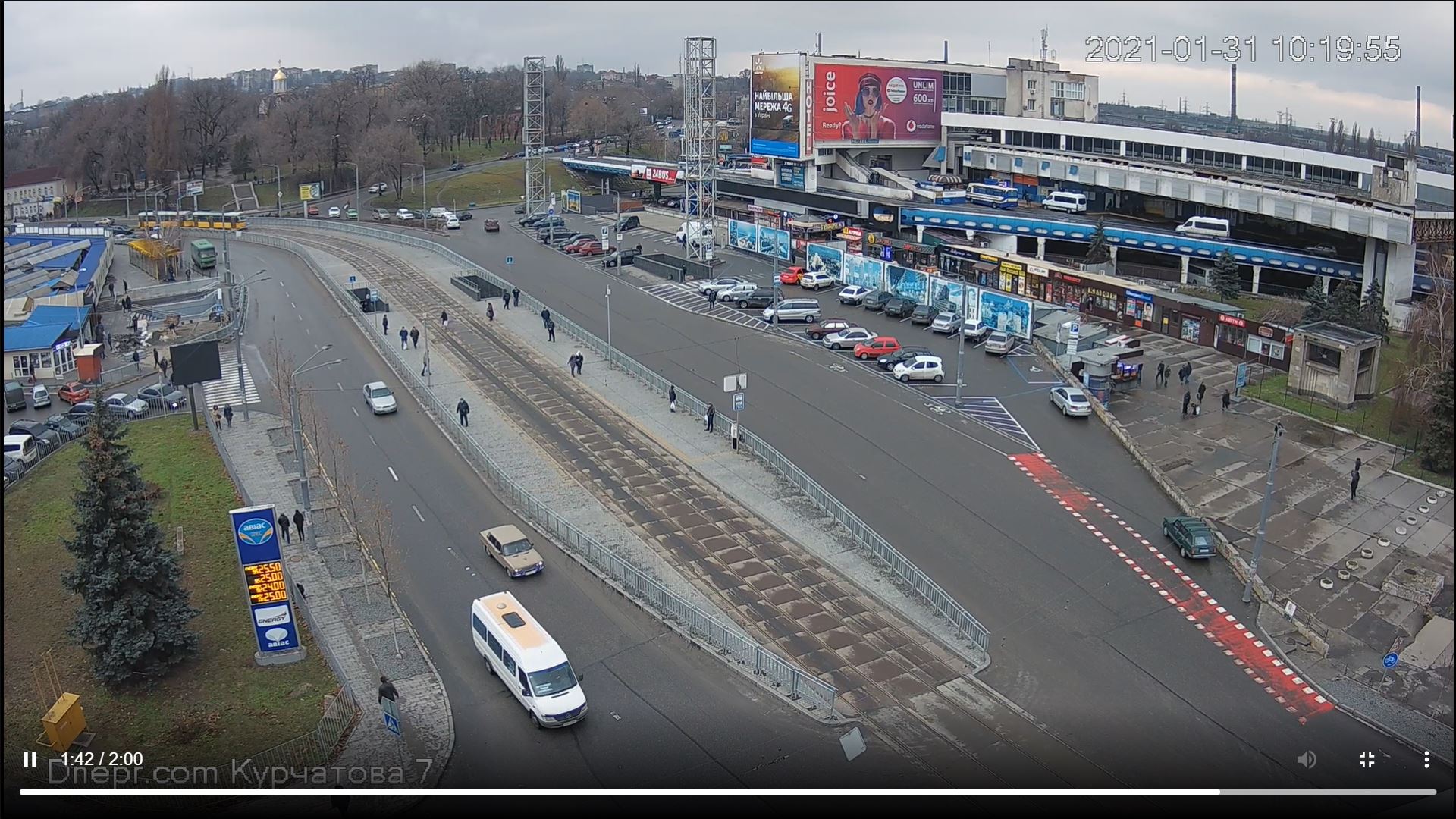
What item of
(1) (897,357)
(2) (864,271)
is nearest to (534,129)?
(2) (864,271)

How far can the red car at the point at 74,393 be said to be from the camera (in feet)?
136

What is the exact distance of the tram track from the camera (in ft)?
61.1

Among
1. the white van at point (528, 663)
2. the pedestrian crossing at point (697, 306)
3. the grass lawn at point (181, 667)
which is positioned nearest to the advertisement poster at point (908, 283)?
the pedestrian crossing at point (697, 306)

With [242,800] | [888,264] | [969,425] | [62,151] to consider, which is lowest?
[242,800]

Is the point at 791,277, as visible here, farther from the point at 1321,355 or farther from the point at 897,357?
the point at 1321,355

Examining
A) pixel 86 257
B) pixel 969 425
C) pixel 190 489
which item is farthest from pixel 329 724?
pixel 86 257

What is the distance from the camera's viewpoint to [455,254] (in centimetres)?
6219

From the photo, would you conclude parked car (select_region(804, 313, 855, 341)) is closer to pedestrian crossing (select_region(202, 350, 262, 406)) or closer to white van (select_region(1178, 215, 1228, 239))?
pedestrian crossing (select_region(202, 350, 262, 406))

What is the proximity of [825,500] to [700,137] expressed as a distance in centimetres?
4187

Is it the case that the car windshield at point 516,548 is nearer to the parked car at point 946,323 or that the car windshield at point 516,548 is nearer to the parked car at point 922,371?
the parked car at point 922,371

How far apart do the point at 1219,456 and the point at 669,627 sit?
18930mm

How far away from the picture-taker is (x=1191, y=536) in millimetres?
25797

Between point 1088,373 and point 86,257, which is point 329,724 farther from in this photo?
point 86,257

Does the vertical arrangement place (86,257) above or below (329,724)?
above
